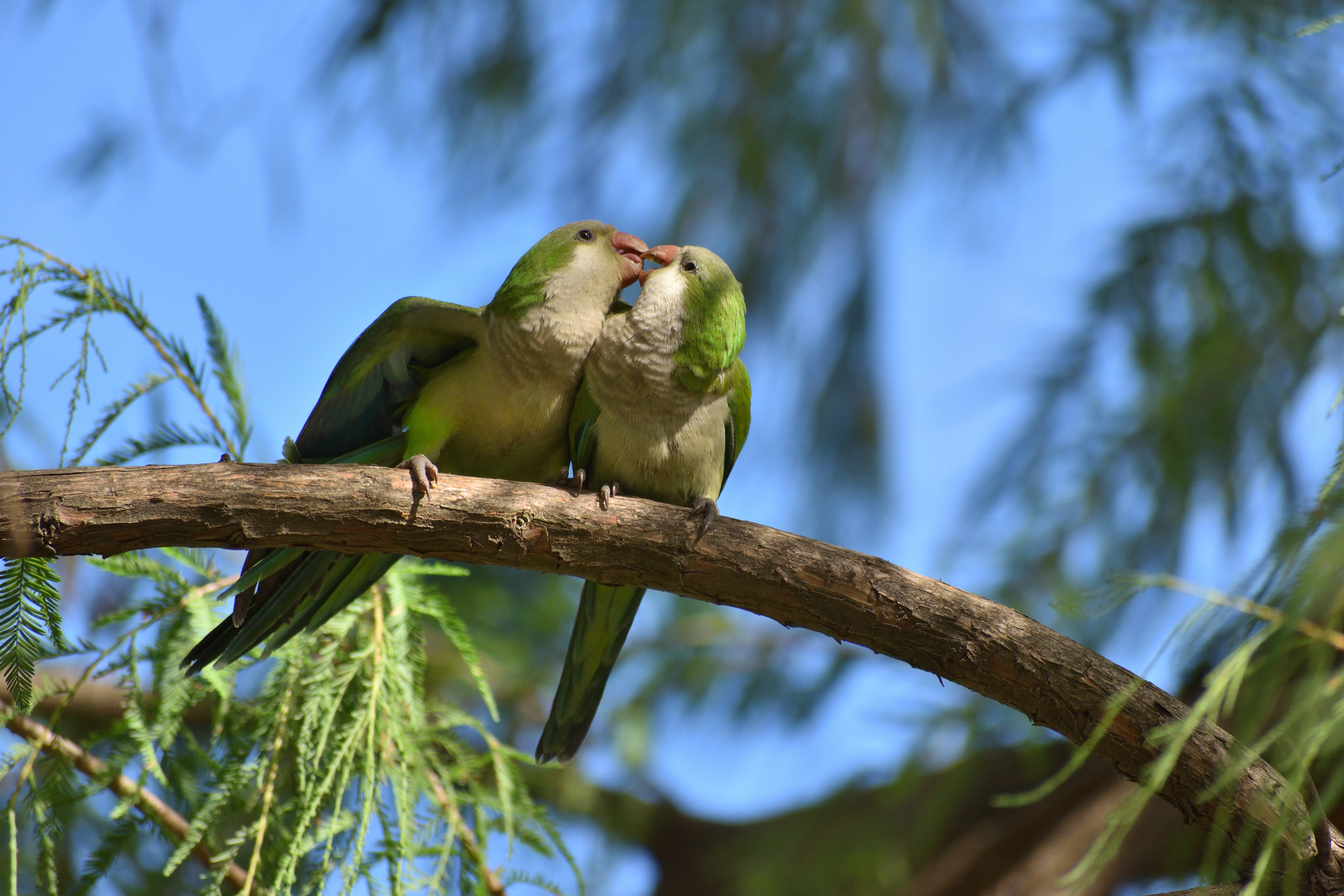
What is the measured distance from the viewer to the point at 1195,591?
1454 mm

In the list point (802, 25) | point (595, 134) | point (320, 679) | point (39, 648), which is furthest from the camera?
point (595, 134)

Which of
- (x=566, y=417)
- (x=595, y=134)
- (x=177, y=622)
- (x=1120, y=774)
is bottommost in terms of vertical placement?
(x=1120, y=774)

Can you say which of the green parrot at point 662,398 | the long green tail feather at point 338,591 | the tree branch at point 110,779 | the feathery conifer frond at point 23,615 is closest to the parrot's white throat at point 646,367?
the green parrot at point 662,398

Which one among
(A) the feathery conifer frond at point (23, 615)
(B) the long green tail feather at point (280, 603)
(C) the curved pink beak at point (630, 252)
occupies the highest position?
(C) the curved pink beak at point (630, 252)

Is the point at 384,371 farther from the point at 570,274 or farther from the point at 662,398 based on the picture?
the point at 662,398

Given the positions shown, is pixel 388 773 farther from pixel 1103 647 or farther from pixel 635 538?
pixel 1103 647

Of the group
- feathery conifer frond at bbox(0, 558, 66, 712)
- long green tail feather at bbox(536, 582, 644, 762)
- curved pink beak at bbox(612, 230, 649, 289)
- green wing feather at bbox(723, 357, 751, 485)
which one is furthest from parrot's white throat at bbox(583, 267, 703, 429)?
feathery conifer frond at bbox(0, 558, 66, 712)

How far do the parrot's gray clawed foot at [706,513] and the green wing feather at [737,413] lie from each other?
364 mm

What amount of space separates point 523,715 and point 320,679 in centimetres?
204

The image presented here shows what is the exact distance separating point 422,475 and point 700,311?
29.9 inches

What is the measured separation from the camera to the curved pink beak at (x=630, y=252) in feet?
8.27

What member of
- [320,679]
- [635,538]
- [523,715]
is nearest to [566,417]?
[635,538]

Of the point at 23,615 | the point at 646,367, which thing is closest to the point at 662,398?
the point at 646,367

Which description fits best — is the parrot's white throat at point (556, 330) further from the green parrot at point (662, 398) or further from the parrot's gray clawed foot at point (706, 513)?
the parrot's gray clawed foot at point (706, 513)
